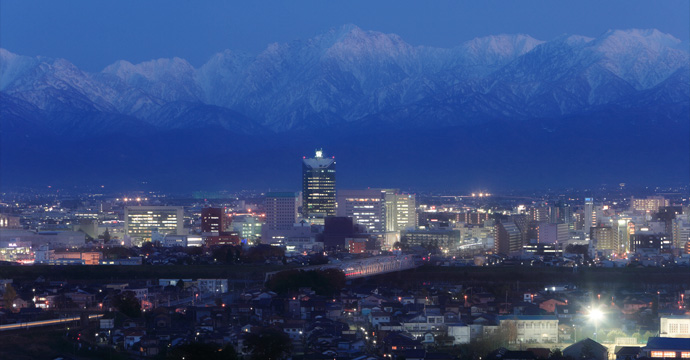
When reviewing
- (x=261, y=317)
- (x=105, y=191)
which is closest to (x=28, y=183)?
(x=105, y=191)

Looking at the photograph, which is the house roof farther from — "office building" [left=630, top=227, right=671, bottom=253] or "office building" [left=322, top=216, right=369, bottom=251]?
"office building" [left=322, top=216, right=369, bottom=251]

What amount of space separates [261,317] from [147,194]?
65.1 metres

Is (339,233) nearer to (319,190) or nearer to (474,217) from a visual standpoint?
(474,217)

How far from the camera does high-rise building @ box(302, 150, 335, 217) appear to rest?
5747cm

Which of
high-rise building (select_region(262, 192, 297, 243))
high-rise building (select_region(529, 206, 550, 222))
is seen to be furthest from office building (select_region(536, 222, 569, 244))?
high-rise building (select_region(262, 192, 297, 243))

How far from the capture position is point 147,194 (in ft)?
283

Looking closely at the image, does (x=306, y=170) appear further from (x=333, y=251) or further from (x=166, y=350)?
(x=166, y=350)

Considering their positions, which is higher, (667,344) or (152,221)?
(152,221)

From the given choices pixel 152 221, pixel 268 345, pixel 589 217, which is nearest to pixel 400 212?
pixel 589 217

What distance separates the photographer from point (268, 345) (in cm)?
1766

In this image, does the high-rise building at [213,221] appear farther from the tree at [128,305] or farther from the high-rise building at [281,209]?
the tree at [128,305]

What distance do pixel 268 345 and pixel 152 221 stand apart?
111ft

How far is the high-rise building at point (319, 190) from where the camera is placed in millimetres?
57469

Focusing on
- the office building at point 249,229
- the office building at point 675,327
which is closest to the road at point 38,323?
the office building at point 675,327
